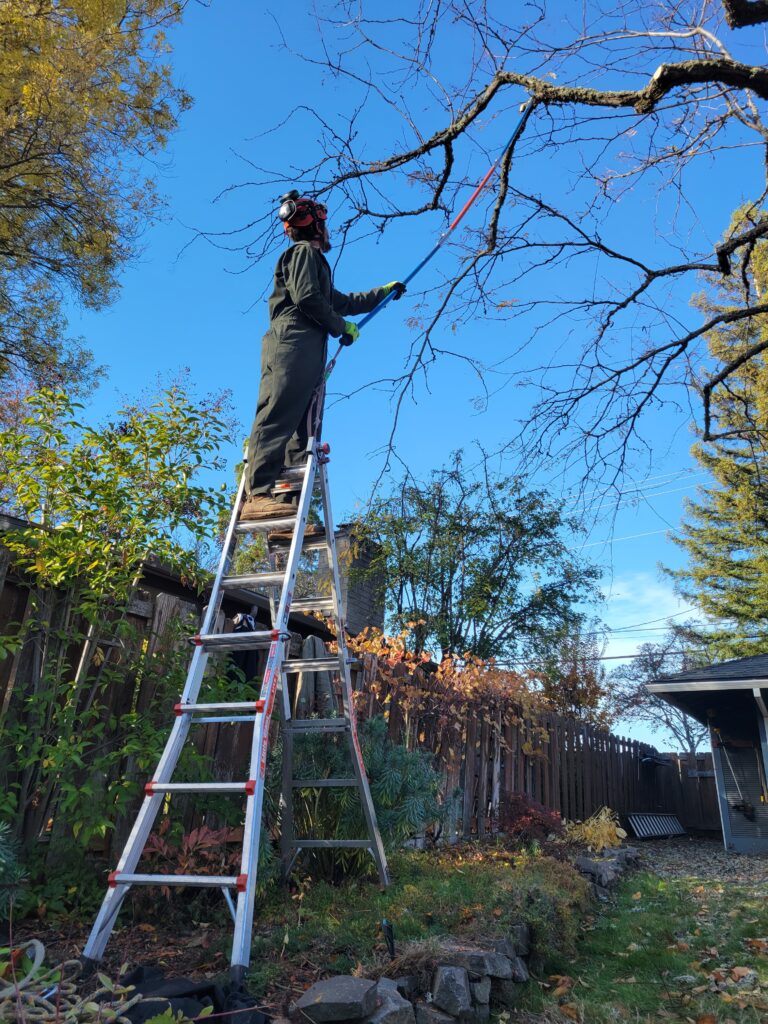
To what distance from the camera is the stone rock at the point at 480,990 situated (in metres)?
2.99

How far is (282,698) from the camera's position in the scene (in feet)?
14.4

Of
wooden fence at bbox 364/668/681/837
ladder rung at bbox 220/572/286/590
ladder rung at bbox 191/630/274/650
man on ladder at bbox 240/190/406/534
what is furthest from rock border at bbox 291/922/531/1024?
wooden fence at bbox 364/668/681/837

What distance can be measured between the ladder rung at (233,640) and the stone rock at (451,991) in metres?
1.54

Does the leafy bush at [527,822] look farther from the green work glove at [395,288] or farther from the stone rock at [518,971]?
the green work glove at [395,288]

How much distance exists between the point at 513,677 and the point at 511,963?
794 cm

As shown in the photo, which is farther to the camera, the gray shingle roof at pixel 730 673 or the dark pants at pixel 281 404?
the gray shingle roof at pixel 730 673

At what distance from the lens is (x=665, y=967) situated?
13.2 feet

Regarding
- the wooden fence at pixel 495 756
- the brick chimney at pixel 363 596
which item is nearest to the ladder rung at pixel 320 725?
the wooden fence at pixel 495 756

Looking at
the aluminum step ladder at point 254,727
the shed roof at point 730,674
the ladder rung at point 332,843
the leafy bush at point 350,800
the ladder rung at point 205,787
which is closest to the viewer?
the aluminum step ladder at point 254,727

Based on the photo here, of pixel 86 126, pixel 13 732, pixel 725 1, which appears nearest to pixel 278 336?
pixel 13 732

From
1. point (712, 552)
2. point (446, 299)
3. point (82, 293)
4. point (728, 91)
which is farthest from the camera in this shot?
point (712, 552)

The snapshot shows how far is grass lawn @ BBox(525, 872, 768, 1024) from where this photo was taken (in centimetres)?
325

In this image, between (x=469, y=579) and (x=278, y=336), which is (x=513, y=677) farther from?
(x=278, y=336)

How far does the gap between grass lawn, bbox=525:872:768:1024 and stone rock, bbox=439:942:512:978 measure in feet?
0.83
